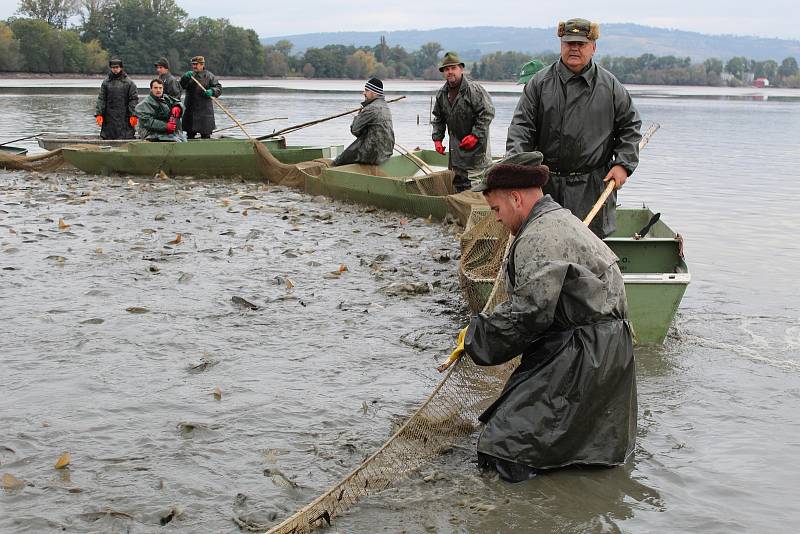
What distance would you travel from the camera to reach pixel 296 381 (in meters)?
6.11

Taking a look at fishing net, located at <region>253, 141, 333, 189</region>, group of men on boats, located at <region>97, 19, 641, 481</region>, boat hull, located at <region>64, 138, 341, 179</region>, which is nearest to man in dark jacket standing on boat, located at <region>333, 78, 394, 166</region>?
fishing net, located at <region>253, 141, 333, 189</region>

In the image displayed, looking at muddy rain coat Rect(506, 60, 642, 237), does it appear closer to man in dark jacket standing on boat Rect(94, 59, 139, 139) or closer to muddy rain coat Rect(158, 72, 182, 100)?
muddy rain coat Rect(158, 72, 182, 100)

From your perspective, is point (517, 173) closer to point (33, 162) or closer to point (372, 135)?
point (372, 135)

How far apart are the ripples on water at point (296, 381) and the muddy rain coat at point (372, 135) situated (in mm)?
1769

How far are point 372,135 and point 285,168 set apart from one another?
2.21 metres

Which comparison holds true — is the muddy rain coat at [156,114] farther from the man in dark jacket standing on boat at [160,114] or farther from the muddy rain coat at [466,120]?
the muddy rain coat at [466,120]

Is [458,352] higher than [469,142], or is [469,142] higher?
[469,142]

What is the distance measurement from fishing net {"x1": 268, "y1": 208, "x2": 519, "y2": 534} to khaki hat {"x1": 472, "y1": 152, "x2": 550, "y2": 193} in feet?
3.35

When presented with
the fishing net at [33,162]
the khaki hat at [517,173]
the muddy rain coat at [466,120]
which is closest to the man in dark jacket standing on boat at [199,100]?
the fishing net at [33,162]

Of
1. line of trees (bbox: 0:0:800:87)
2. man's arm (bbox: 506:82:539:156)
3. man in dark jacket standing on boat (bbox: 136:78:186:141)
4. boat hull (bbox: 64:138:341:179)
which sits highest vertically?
line of trees (bbox: 0:0:800:87)

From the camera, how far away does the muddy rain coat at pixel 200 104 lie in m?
16.3

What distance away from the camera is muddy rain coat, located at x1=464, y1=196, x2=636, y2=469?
14.3 ft

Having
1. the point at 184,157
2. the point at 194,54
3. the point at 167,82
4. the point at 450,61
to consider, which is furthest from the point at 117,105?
the point at 194,54

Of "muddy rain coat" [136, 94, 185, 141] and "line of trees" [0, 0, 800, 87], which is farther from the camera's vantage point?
"line of trees" [0, 0, 800, 87]
